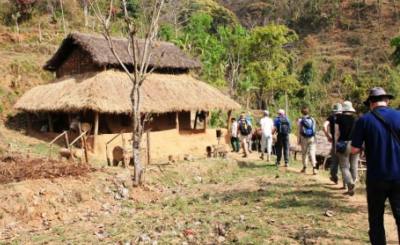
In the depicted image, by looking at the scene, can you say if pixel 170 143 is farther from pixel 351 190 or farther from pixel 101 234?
pixel 101 234

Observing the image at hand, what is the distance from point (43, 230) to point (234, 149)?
11085 mm

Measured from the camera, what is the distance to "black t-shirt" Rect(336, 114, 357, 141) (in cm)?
870

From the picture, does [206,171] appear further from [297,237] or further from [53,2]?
[53,2]

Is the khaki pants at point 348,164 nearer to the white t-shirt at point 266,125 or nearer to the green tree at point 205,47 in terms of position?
the white t-shirt at point 266,125

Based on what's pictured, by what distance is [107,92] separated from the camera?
60.2 ft

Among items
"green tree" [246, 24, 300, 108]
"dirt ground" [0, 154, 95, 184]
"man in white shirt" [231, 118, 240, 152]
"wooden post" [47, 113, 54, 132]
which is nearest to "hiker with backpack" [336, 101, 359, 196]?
"dirt ground" [0, 154, 95, 184]

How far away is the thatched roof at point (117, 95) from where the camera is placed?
58.7 feet

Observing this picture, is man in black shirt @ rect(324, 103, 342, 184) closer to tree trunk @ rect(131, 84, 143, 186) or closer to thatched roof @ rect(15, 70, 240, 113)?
tree trunk @ rect(131, 84, 143, 186)

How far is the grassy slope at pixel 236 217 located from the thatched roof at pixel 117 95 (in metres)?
6.72

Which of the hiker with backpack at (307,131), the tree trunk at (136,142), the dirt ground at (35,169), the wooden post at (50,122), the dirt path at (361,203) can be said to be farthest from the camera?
the wooden post at (50,122)

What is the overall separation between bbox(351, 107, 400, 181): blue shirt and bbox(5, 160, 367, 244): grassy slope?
1685mm

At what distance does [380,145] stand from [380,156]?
Result: 124 millimetres

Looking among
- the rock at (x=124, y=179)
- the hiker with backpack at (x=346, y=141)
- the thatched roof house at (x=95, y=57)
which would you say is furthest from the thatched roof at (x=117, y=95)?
the hiker with backpack at (x=346, y=141)

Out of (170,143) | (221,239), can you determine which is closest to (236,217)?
(221,239)
